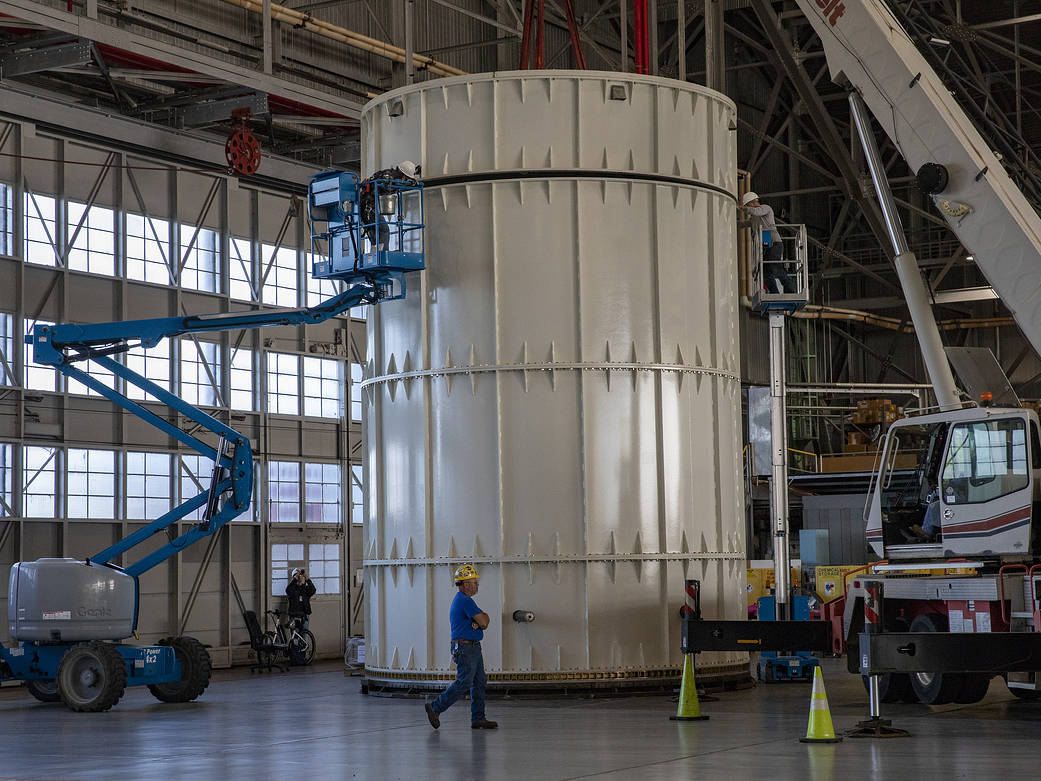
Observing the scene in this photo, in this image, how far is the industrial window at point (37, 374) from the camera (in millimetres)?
26223

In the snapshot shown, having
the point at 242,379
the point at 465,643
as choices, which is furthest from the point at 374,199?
the point at 242,379

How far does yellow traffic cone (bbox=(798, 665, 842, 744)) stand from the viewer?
44.4 feet

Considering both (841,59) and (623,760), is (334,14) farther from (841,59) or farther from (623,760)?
(623,760)

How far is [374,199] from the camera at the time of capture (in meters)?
19.6

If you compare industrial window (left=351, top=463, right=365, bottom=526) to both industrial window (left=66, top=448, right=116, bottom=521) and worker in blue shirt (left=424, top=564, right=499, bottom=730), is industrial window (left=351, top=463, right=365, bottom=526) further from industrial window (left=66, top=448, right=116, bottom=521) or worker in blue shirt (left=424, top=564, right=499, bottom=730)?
worker in blue shirt (left=424, top=564, right=499, bottom=730)

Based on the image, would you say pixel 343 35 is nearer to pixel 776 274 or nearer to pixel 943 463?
pixel 776 274

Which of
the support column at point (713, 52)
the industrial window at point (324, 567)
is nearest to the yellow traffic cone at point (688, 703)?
the support column at point (713, 52)

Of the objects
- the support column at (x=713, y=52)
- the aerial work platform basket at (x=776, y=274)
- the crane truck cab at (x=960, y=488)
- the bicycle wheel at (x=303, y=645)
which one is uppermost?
the support column at (x=713, y=52)

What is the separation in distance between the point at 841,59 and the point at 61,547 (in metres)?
16.9

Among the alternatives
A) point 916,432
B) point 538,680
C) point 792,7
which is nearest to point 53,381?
point 538,680

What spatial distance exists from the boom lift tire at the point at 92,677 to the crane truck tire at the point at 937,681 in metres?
10.7

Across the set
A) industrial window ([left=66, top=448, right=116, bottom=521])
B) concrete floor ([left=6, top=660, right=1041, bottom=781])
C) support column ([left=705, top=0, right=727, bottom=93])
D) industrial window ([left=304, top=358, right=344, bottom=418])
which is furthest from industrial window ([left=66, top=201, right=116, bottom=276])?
support column ([left=705, top=0, right=727, bottom=93])

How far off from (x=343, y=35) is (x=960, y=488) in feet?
60.5

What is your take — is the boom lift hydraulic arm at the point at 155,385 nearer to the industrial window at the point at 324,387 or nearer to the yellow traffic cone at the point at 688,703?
the yellow traffic cone at the point at 688,703
